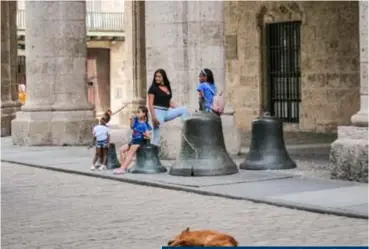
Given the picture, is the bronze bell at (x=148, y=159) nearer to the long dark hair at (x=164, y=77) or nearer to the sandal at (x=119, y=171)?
the sandal at (x=119, y=171)

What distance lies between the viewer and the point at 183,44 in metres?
16.8

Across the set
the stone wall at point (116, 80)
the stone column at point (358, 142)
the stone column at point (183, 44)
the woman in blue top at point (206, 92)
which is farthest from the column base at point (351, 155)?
the stone wall at point (116, 80)

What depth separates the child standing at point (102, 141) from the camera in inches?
605

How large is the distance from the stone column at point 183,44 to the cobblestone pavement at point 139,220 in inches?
149

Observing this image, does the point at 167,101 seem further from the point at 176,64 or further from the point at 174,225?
the point at 174,225

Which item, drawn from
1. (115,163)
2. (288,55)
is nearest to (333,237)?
(115,163)

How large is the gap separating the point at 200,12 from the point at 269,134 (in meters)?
2.99

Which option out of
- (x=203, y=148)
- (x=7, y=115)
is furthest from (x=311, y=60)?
(x=203, y=148)

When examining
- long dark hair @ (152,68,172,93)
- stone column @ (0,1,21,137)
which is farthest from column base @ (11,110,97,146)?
long dark hair @ (152,68,172,93)

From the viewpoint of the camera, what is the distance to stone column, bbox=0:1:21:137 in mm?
27797

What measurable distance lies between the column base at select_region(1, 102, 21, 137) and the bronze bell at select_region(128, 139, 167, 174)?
44.6 feet

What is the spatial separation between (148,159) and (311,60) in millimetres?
11162

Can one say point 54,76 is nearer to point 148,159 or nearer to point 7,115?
Answer: point 7,115

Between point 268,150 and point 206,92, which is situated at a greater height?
point 206,92
